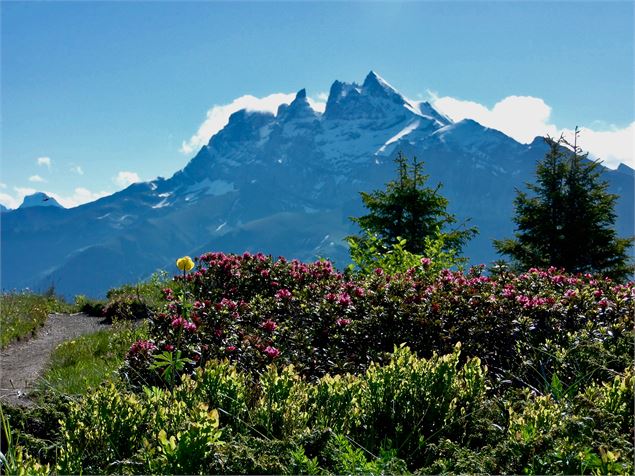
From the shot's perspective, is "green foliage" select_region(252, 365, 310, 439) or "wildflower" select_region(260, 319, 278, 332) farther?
"wildflower" select_region(260, 319, 278, 332)

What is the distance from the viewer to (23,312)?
41.3 ft

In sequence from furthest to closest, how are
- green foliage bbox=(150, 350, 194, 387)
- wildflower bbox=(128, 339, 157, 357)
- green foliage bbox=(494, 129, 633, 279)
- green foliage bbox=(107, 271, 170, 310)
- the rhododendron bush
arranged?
green foliage bbox=(494, 129, 633, 279) → green foliage bbox=(107, 271, 170, 310) → wildflower bbox=(128, 339, 157, 357) → the rhododendron bush → green foliage bbox=(150, 350, 194, 387)

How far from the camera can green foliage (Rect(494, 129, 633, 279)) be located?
1684 centimetres

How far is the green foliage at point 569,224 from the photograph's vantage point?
16844mm

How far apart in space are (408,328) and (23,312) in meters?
10.9

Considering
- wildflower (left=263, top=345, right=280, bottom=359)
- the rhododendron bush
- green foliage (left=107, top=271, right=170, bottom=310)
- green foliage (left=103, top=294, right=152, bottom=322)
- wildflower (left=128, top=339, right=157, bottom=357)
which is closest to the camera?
the rhododendron bush

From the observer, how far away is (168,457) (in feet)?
8.08

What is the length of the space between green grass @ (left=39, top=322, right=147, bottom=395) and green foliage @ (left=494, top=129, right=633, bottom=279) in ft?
43.9

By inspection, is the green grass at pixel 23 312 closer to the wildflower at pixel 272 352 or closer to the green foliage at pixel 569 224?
the wildflower at pixel 272 352

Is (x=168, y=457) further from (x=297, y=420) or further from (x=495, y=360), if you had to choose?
(x=495, y=360)

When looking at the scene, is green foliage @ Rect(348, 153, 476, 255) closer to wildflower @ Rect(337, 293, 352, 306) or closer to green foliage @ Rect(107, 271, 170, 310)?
green foliage @ Rect(107, 271, 170, 310)

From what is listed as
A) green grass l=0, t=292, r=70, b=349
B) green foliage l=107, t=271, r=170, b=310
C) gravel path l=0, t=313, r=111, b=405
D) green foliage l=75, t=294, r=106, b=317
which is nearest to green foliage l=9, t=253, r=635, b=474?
gravel path l=0, t=313, r=111, b=405

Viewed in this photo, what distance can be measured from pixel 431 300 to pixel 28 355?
7.61 m

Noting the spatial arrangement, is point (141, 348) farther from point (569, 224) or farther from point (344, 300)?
point (569, 224)
